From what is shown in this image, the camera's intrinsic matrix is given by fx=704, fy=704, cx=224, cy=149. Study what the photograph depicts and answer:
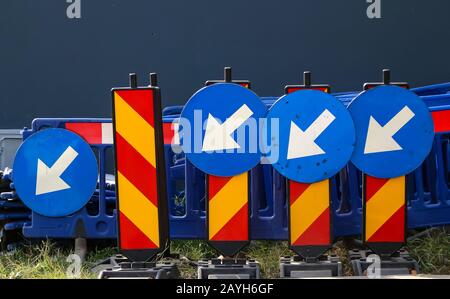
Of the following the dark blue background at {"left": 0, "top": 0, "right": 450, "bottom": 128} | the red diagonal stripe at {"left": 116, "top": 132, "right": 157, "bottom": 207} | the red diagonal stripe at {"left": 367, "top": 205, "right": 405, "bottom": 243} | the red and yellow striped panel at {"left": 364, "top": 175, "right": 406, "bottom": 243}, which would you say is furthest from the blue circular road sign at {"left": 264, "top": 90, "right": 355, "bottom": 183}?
the dark blue background at {"left": 0, "top": 0, "right": 450, "bottom": 128}

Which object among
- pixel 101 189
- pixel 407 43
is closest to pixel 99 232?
pixel 101 189

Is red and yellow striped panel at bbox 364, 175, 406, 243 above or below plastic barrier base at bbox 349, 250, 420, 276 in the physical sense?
above

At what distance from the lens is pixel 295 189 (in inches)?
141

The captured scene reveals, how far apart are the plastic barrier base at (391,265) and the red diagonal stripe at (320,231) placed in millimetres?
238

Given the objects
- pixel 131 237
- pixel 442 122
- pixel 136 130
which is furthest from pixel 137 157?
pixel 442 122

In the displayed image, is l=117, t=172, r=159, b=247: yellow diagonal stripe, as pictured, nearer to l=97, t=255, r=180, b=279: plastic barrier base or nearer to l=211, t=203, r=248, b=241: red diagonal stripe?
l=97, t=255, r=180, b=279: plastic barrier base

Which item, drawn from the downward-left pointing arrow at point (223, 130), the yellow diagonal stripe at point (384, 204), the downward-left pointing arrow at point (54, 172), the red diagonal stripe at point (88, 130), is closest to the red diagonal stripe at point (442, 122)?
the yellow diagonal stripe at point (384, 204)

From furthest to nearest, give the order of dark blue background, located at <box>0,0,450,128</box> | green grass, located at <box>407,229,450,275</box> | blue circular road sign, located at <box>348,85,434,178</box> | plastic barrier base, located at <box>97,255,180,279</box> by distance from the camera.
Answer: dark blue background, located at <box>0,0,450,128</box>
green grass, located at <box>407,229,450,275</box>
blue circular road sign, located at <box>348,85,434,178</box>
plastic barrier base, located at <box>97,255,180,279</box>

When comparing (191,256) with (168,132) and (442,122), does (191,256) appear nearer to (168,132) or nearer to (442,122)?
(168,132)

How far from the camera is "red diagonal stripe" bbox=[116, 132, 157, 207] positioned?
3514mm

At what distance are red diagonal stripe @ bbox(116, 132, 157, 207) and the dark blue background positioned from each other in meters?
2.55

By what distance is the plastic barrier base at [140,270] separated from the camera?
3439 mm

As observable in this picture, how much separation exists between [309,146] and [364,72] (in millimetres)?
2626

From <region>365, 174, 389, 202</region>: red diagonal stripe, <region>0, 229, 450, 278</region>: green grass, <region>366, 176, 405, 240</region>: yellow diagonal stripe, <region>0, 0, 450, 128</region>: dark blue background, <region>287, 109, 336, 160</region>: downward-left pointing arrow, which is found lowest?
<region>0, 229, 450, 278</region>: green grass
